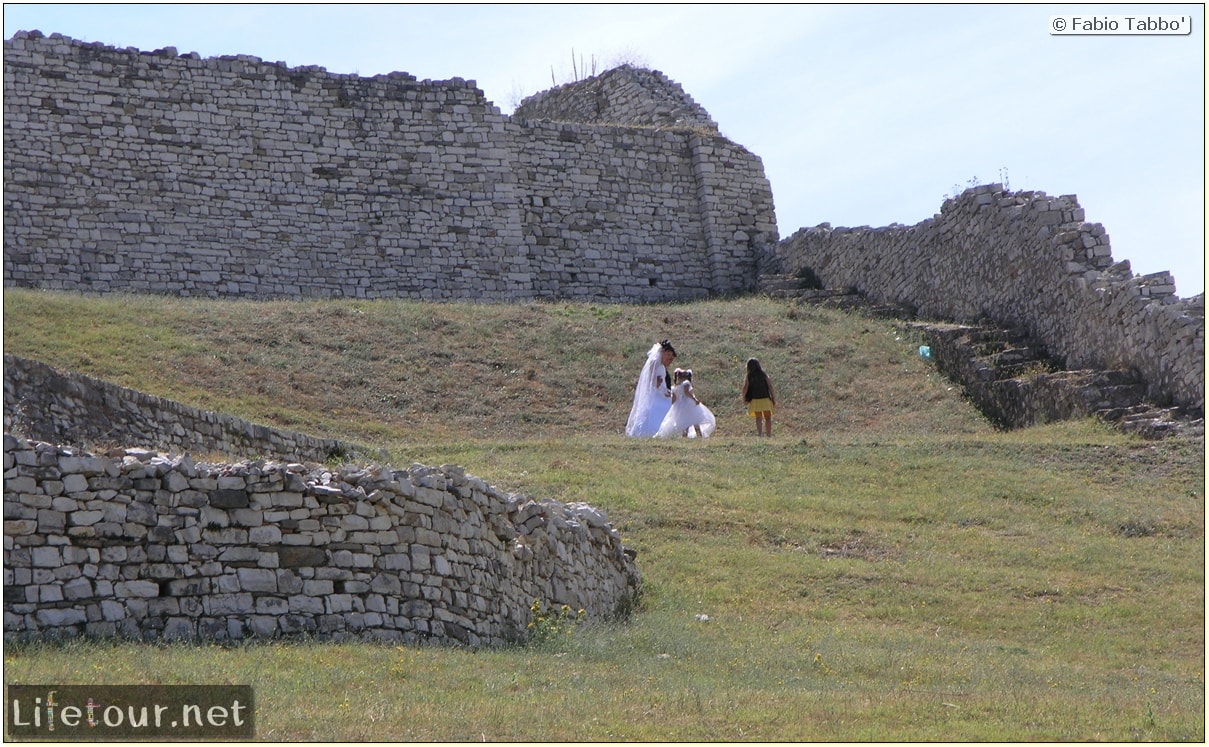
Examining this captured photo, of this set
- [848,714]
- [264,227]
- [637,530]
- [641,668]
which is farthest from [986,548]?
[264,227]

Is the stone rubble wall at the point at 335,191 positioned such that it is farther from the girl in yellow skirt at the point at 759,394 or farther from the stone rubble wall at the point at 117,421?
the stone rubble wall at the point at 117,421

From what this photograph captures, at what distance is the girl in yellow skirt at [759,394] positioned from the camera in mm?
19859

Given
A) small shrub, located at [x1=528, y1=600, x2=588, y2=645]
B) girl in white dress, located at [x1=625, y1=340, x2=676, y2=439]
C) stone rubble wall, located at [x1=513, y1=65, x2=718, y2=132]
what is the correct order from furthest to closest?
stone rubble wall, located at [x1=513, y1=65, x2=718, y2=132], girl in white dress, located at [x1=625, y1=340, x2=676, y2=439], small shrub, located at [x1=528, y1=600, x2=588, y2=645]

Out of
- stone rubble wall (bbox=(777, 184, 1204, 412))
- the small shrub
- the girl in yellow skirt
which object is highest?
stone rubble wall (bbox=(777, 184, 1204, 412))

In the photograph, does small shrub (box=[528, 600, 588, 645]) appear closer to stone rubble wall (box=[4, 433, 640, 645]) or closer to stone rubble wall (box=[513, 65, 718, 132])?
stone rubble wall (box=[4, 433, 640, 645])

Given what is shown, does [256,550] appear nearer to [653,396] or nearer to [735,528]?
[735,528]

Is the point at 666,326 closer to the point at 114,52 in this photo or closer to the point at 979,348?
the point at 979,348

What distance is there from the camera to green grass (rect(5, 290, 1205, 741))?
8.45 metres

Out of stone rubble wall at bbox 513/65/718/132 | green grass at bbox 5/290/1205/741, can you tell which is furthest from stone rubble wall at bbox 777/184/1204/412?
stone rubble wall at bbox 513/65/718/132

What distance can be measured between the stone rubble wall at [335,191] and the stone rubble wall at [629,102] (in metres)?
1.42

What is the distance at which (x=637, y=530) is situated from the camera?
47.9 feet

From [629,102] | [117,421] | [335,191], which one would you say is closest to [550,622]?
[117,421]

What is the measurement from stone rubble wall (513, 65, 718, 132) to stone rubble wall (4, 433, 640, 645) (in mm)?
22174

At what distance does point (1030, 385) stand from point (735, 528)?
8.29m
